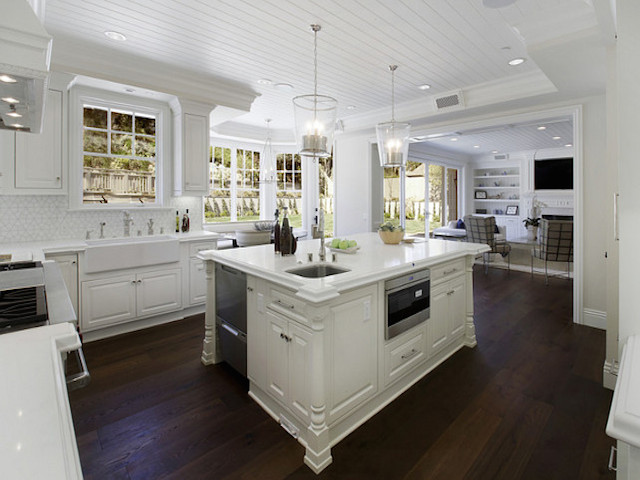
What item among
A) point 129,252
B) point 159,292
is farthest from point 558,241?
point 129,252

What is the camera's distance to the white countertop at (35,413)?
0.55m

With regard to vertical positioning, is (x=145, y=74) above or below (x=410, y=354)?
above

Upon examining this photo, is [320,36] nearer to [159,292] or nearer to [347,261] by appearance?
[347,261]

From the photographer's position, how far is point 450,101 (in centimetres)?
444

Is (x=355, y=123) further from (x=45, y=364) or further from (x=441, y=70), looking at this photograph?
(x=45, y=364)

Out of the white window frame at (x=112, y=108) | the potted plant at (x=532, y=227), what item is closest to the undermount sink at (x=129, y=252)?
the white window frame at (x=112, y=108)

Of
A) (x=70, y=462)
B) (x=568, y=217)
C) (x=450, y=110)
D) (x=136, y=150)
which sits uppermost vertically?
(x=450, y=110)

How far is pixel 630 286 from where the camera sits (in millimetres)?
1123

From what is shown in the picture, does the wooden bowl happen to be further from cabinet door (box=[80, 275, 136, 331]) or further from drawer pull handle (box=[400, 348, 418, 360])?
cabinet door (box=[80, 275, 136, 331])

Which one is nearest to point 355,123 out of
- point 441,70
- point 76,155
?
point 441,70

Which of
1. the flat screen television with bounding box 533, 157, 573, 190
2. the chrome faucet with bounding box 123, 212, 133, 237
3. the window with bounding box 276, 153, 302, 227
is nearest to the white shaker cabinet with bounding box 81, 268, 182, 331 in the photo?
the chrome faucet with bounding box 123, 212, 133, 237

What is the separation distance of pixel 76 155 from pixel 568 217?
1047 centimetres

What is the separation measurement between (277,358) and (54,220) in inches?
122

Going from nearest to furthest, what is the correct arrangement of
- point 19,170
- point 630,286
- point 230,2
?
point 630,286 < point 230,2 < point 19,170
